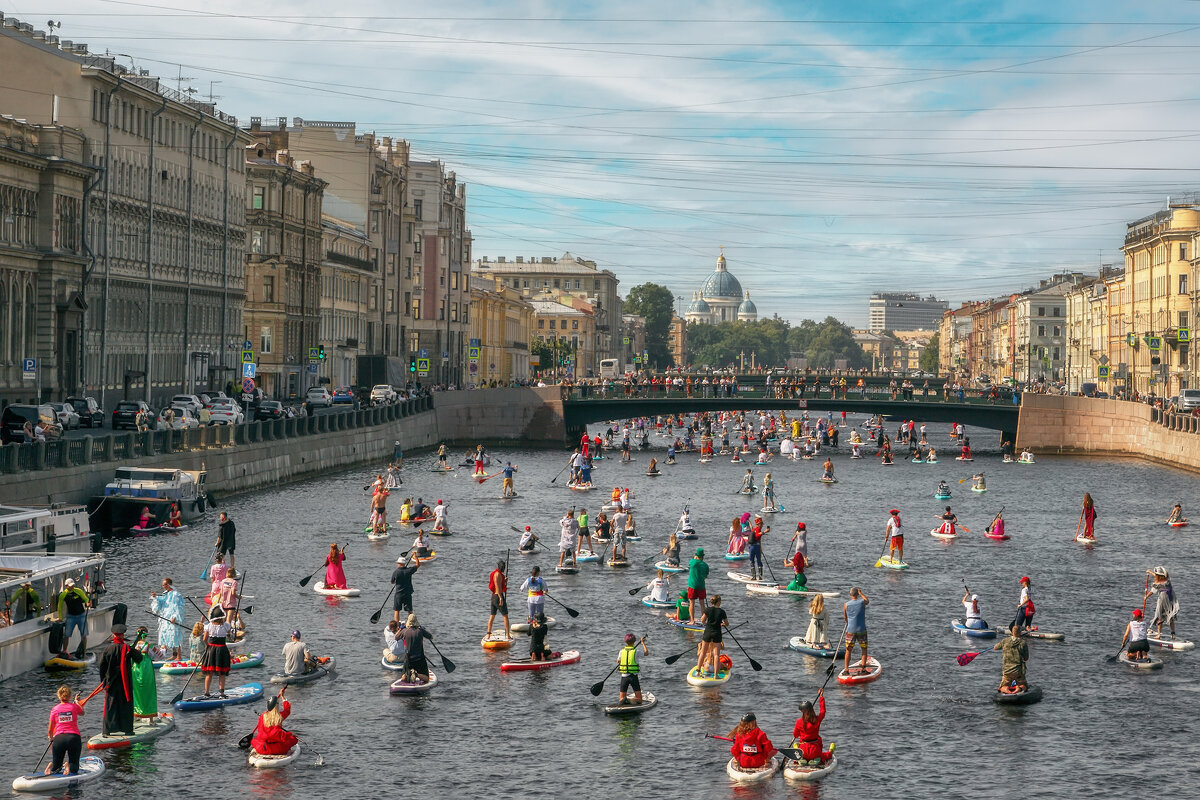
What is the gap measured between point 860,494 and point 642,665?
154 feet

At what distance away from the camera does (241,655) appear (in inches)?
1428

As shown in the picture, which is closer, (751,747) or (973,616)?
(751,747)

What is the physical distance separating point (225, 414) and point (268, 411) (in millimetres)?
7706

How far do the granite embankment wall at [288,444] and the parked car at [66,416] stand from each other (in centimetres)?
585

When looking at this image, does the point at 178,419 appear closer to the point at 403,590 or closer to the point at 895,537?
the point at 895,537

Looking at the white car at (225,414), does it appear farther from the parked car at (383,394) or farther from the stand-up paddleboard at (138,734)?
the stand-up paddleboard at (138,734)

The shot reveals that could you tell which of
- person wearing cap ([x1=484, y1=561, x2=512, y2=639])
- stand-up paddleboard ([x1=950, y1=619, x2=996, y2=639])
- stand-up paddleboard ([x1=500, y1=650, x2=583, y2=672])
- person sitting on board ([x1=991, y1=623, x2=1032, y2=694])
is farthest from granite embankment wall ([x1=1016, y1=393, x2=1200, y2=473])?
stand-up paddleboard ([x1=500, y1=650, x2=583, y2=672])

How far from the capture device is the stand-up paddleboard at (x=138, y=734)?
1125 inches

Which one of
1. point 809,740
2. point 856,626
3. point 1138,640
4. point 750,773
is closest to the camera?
point 750,773

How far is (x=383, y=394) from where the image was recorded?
112 metres

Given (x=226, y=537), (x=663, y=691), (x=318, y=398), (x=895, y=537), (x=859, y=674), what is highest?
(x=318, y=398)

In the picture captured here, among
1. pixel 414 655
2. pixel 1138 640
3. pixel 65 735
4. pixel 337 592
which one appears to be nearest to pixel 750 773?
pixel 414 655

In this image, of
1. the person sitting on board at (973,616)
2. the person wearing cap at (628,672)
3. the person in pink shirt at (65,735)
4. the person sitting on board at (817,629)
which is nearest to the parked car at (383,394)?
the person sitting on board at (973,616)

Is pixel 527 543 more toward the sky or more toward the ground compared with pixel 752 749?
more toward the sky
